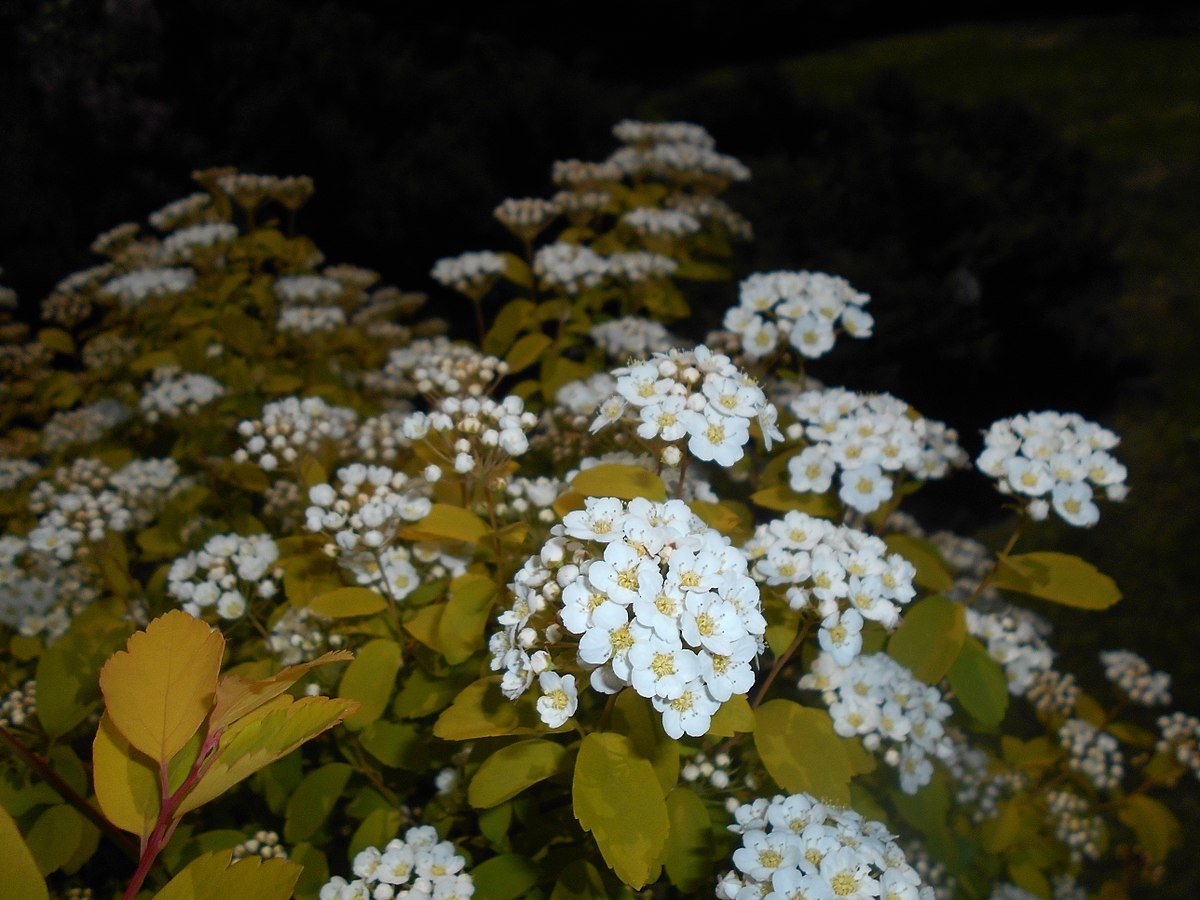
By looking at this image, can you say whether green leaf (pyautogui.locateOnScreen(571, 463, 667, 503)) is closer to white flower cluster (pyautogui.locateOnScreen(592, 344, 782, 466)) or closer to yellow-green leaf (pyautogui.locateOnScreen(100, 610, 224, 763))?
white flower cluster (pyautogui.locateOnScreen(592, 344, 782, 466))

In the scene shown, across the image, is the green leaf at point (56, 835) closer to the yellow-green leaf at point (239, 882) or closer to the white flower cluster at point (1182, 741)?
the yellow-green leaf at point (239, 882)

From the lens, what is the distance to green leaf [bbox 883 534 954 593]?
1851 mm

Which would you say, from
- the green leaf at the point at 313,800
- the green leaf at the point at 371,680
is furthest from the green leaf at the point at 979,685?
the green leaf at the point at 313,800

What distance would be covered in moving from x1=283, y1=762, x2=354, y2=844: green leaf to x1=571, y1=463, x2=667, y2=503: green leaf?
0.76 meters

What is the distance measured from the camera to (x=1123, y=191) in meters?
7.24

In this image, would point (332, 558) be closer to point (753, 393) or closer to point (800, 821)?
point (753, 393)

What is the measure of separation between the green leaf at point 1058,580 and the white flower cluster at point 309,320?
2.26m

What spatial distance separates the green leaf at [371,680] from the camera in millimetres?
1557

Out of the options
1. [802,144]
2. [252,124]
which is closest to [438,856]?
[252,124]

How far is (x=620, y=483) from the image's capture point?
1515 mm

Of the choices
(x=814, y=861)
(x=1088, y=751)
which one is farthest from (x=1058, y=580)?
(x=1088, y=751)

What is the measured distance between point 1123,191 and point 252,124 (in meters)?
6.99

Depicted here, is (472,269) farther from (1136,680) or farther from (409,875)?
(1136,680)

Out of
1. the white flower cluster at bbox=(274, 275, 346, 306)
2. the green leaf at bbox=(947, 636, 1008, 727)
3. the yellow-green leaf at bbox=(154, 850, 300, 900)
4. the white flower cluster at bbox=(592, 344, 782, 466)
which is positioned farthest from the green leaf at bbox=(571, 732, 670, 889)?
the white flower cluster at bbox=(274, 275, 346, 306)
